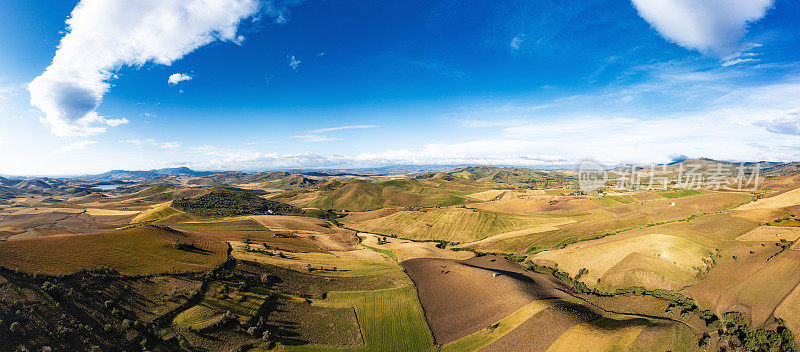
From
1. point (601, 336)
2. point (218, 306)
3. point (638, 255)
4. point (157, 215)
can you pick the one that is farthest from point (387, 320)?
point (157, 215)

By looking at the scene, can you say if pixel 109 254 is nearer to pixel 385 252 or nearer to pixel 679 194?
pixel 385 252

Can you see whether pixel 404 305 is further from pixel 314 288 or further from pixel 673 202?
pixel 673 202

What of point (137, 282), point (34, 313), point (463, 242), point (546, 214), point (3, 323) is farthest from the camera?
point (546, 214)

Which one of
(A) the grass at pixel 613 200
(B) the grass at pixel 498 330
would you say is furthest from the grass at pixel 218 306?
(A) the grass at pixel 613 200

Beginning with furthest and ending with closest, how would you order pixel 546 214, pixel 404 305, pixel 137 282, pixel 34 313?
pixel 546 214, pixel 404 305, pixel 137 282, pixel 34 313

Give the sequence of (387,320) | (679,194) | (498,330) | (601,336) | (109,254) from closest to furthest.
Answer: (601,336)
(498,330)
(387,320)
(109,254)
(679,194)

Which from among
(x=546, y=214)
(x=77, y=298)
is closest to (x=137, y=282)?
(x=77, y=298)
